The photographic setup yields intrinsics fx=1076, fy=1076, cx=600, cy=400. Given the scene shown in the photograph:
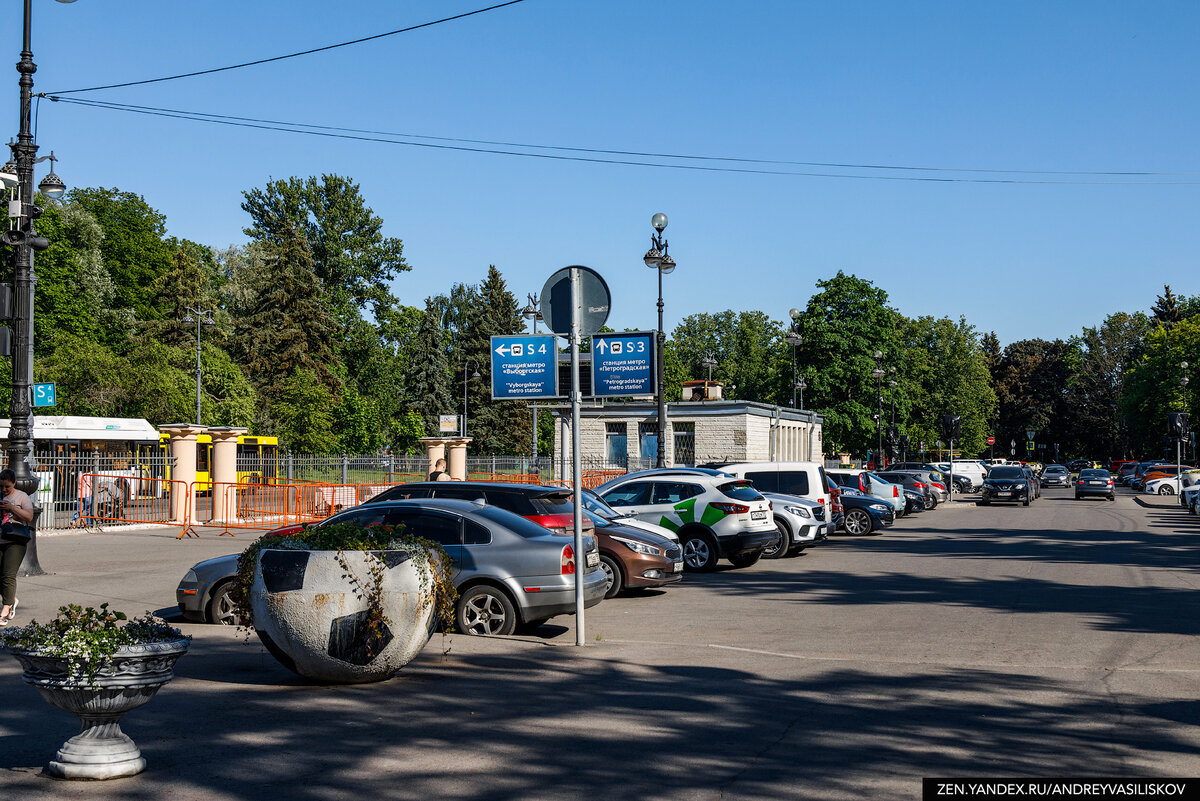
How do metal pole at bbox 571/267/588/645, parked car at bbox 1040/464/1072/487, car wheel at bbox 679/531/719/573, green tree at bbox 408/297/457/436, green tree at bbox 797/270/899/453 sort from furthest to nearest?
green tree at bbox 408/297/457/436
green tree at bbox 797/270/899/453
parked car at bbox 1040/464/1072/487
car wheel at bbox 679/531/719/573
metal pole at bbox 571/267/588/645

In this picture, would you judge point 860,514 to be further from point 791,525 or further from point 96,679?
point 96,679

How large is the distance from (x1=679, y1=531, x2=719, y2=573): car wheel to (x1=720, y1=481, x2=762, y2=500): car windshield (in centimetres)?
81

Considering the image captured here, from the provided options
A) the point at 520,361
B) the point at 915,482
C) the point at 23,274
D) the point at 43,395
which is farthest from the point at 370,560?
the point at 915,482

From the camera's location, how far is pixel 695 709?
7.51 meters

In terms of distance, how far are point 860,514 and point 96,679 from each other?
79.0 feet

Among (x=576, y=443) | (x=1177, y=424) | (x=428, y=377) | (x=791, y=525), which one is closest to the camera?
(x=576, y=443)

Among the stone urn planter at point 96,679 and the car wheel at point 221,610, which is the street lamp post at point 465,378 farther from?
the stone urn planter at point 96,679

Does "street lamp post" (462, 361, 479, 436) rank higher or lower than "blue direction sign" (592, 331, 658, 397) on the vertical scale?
higher

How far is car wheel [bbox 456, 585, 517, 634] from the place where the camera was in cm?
1081

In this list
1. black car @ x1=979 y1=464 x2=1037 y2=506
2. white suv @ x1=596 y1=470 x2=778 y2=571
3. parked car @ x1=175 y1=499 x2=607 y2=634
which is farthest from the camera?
black car @ x1=979 y1=464 x2=1037 y2=506

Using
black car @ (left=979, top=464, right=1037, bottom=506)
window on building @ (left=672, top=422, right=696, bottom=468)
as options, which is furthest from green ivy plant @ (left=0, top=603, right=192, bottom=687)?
window on building @ (left=672, top=422, right=696, bottom=468)

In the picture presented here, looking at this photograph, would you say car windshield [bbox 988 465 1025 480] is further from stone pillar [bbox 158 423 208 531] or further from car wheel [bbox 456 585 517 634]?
car wheel [bbox 456 585 517 634]

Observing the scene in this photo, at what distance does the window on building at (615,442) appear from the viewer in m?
51.6

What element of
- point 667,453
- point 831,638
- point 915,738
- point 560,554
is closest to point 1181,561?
point 831,638
